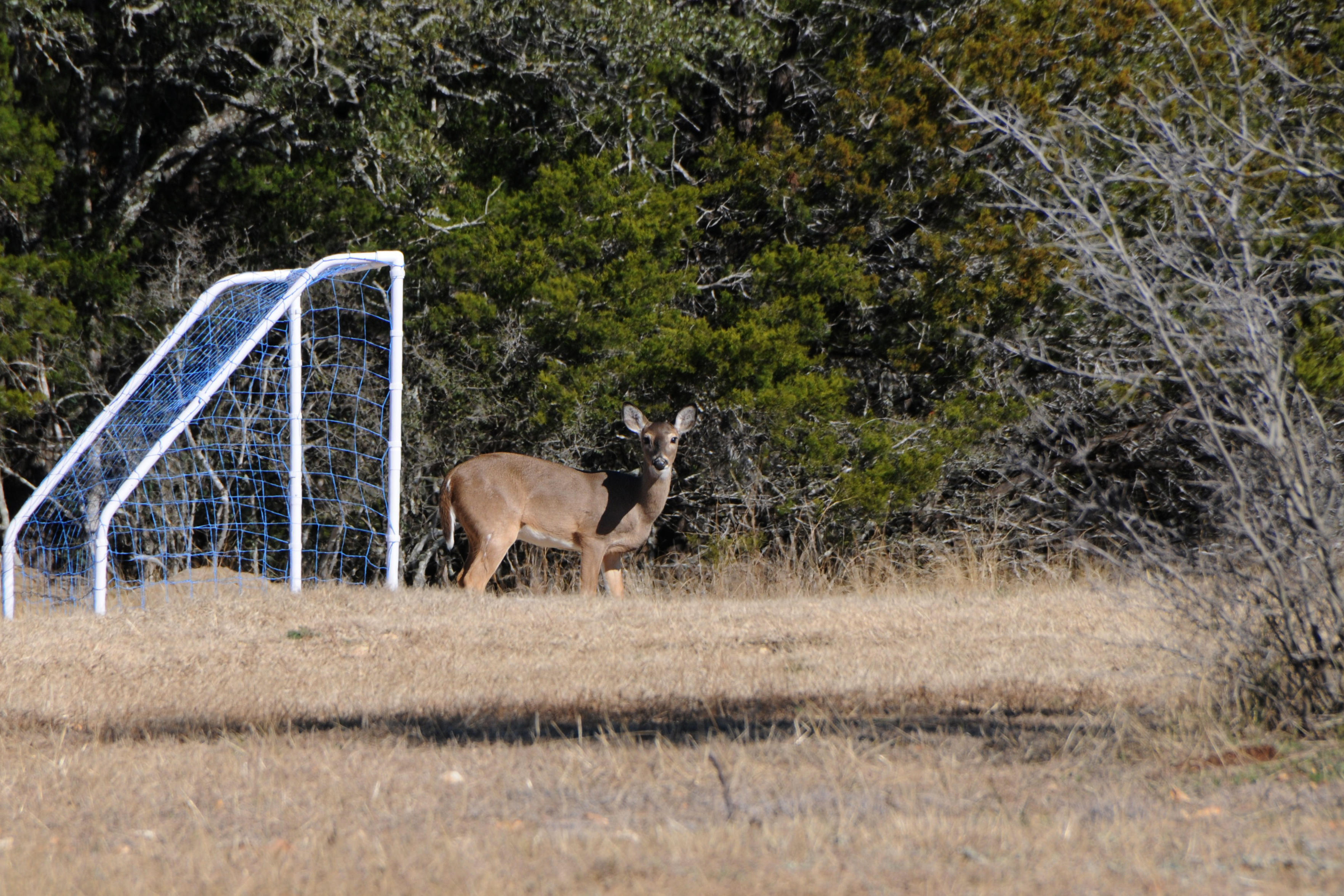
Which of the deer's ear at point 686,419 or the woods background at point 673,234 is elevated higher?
the woods background at point 673,234

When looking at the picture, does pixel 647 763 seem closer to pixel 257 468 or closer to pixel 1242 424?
pixel 1242 424

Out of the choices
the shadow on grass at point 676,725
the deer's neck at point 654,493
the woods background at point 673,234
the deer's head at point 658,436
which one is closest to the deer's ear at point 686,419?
the deer's head at point 658,436

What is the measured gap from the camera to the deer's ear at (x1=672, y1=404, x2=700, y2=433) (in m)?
12.8

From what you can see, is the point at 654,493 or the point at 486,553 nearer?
the point at 486,553

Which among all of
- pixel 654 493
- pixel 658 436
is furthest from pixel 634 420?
pixel 654 493

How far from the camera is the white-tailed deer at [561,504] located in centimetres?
1239

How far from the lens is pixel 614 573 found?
12797 mm

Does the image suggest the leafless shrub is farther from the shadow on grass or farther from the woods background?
the woods background

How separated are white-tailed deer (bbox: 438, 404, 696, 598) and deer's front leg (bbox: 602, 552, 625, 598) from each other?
0.02 metres

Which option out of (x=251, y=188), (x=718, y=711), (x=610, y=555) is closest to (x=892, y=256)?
(x=610, y=555)

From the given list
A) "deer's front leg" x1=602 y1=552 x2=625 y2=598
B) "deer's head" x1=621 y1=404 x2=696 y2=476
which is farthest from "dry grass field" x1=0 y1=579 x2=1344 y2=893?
"deer's head" x1=621 y1=404 x2=696 y2=476

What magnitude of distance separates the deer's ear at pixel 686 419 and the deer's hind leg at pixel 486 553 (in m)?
1.71

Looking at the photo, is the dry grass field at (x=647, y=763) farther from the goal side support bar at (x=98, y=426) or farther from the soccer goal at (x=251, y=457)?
the soccer goal at (x=251, y=457)

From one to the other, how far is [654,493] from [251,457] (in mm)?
4757
